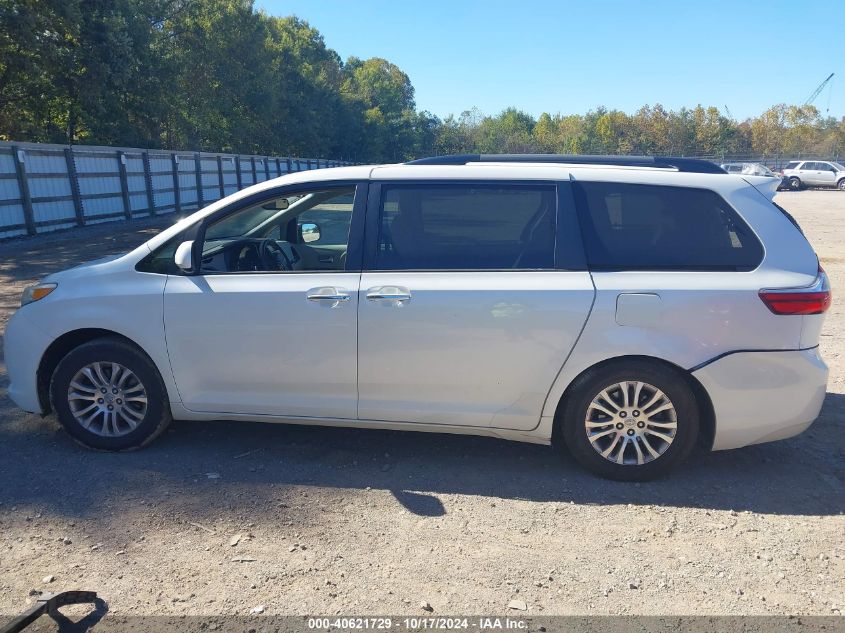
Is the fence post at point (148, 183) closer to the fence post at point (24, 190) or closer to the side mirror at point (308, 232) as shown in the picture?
the fence post at point (24, 190)

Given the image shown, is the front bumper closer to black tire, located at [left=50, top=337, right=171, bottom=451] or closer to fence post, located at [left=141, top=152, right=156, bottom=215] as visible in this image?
black tire, located at [left=50, top=337, right=171, bottom=451]

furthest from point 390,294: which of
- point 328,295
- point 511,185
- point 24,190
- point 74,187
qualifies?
point 74,187

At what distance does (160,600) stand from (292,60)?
62413mm

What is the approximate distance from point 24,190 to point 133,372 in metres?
14.7

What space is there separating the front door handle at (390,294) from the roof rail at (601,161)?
89 centimetres

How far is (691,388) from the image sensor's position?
148 inches

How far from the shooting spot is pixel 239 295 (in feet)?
13.1

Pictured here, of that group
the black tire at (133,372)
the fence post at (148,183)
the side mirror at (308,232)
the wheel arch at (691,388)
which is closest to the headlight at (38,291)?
the black tire at (133,372)

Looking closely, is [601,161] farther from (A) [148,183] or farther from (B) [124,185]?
(A) [148,183]

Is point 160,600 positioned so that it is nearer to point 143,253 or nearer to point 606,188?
point 143,253

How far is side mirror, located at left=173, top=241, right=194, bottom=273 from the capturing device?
4.02 meters

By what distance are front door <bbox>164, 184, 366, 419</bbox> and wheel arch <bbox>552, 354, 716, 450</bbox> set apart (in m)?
1.23

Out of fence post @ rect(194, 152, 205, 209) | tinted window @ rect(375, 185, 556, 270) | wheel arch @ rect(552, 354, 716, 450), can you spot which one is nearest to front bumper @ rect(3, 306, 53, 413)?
tinted window @ rect(375, 185, 556, 270)

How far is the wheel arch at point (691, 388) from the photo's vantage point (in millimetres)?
3729
